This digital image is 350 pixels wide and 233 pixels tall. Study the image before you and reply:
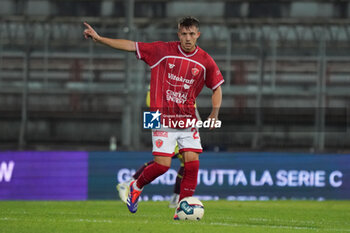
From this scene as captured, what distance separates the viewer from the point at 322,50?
15.1 meters

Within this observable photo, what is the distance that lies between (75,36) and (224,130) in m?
3.76

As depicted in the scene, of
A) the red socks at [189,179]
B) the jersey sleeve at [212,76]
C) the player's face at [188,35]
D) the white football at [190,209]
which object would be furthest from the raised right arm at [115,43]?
the white football at [190,209]

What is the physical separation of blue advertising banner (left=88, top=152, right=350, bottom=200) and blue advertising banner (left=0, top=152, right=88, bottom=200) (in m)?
0.25

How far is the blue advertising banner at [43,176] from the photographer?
13.6 m

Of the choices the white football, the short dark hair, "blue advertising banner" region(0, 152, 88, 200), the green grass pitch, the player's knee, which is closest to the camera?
the green grass pitch

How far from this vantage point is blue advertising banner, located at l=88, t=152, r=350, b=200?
1401 cm

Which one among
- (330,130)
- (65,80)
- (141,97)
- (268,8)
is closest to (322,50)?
(330,130)

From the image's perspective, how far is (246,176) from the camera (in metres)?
14.2

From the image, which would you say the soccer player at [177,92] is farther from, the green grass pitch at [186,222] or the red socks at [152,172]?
the green grass pitch at [186,222]

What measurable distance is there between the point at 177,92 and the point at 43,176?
580 centimetres

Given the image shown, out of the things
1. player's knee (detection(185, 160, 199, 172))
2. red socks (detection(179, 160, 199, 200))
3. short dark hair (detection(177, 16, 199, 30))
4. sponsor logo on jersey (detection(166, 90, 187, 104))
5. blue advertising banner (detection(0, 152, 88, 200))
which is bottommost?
blue advertising banner (detection(0, 152, 88, 200))

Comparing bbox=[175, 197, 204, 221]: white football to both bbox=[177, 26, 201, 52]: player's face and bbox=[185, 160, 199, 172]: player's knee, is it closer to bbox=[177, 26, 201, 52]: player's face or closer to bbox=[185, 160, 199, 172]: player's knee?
bbox=[185, 160, 199, 172]: player's knee

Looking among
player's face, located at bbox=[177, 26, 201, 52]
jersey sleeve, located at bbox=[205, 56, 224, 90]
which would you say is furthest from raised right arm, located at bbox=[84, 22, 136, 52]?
jersey sleeve, located at bbox=[205, 56, 224, 90]

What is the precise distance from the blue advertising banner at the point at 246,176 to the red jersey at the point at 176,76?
5466 millimetres
